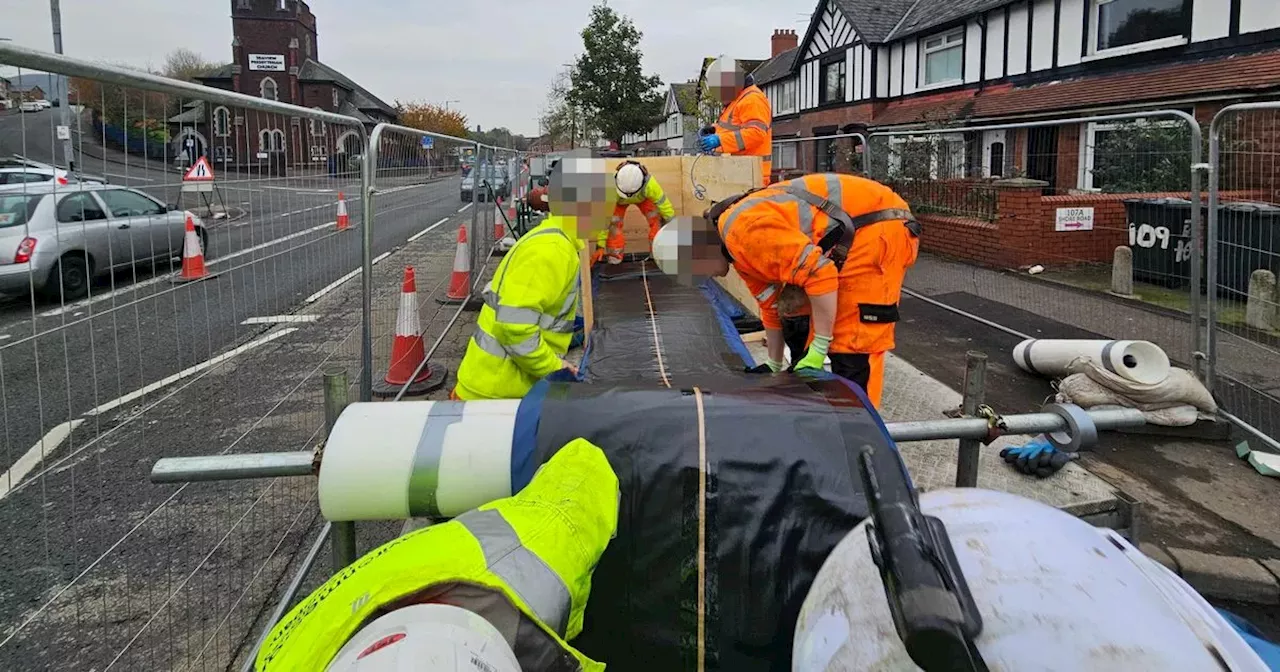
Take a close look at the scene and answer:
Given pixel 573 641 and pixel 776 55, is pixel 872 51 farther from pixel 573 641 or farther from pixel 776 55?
pixel 573 641

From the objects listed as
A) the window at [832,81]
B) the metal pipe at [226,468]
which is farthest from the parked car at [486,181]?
the window at [832,81]

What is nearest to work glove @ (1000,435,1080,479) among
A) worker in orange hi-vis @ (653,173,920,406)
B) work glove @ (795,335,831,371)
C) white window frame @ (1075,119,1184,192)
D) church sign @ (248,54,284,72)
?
worker in orange hi-vis @ (653,173,920,406)

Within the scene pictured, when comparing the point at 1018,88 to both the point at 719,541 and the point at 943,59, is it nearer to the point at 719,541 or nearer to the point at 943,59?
the point at 943,59

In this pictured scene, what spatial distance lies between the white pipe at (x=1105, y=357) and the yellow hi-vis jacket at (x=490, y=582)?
4.81 m

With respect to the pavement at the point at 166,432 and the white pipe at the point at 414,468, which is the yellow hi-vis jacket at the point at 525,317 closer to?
the pavement at the point at 166,432

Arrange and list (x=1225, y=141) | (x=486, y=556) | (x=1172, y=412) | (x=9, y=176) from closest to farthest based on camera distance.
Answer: (x=486, y=556)
(x=9, y=176)
(x=1172, y=412)
(x=1225, y=141)

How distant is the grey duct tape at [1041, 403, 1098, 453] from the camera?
2012mm

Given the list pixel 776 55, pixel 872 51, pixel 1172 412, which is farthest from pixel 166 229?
pixel 776 55

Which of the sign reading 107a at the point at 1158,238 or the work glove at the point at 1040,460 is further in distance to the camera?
the sign reading 107a at the point at 1158,238

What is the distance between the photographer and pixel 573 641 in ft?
5.42

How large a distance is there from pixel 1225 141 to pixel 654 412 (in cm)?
551

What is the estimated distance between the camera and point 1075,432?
6.63ft

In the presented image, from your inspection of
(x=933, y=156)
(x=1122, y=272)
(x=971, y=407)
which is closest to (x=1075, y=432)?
(x=971, y=407)

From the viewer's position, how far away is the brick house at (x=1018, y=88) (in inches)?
367
